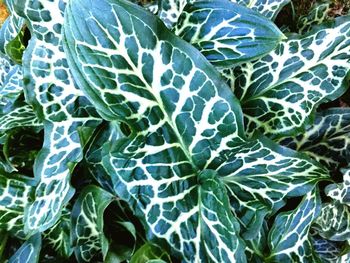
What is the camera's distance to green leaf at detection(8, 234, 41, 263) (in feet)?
3.91

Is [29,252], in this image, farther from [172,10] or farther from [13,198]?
[172,10]

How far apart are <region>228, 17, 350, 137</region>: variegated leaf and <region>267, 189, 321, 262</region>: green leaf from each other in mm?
159

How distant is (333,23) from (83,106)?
548mm

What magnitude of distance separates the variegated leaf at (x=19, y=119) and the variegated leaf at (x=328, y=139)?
56cm

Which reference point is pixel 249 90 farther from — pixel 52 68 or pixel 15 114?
pixel 15 114

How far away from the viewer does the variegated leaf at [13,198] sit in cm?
121

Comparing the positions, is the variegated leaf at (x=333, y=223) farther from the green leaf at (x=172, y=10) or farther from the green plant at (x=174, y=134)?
the green leaf at (x=172, y=10)

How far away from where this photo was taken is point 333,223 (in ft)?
3.99

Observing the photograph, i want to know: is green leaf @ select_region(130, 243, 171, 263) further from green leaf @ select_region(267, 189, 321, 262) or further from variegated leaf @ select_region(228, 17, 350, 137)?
variegated leaf @ select_region(228, 17, 350, 137)

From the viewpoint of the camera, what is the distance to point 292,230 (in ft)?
3.75

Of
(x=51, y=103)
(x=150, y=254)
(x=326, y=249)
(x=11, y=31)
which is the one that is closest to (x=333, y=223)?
(x=326, y=249)

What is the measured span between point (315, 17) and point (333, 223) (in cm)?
49

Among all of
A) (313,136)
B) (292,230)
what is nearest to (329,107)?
(313,136)

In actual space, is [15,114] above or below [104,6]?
below
